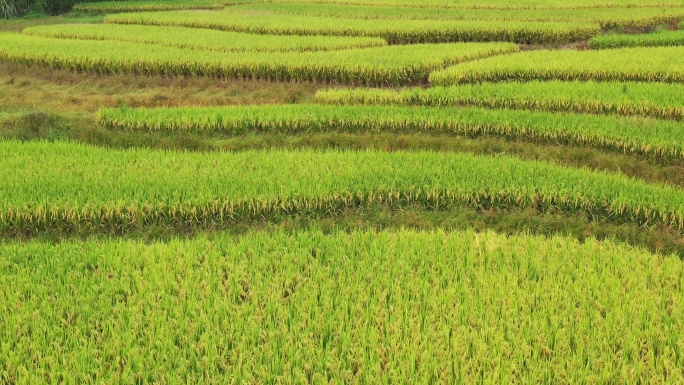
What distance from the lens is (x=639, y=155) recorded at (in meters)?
7.15

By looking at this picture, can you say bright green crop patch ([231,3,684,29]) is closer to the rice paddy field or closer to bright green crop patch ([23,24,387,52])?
bright green crop patch ([23,24,387,52])

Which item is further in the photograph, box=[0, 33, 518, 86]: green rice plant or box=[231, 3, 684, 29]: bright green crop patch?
box=[231, 3, 684, 29]: bright green crop patch

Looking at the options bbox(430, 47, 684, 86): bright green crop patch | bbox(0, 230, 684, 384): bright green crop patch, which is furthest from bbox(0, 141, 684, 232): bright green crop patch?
bbox(430, 47, 684, 86): bright green crop patch

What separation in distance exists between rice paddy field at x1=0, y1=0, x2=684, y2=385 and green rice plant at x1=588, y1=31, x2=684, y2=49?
168 cm

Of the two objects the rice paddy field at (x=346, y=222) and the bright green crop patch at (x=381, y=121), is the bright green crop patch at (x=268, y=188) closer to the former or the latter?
the rice paddy field at (x=346, y=222)

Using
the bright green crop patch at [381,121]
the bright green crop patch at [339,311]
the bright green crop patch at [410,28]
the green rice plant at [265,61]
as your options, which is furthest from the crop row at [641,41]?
the bright green crop patch at [339,311]

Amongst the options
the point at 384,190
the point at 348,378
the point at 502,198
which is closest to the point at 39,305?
the point at 348,378

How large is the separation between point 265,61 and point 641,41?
9.22 metres

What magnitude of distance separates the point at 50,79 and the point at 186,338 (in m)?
11.4

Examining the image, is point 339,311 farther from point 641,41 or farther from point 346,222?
point 641,41

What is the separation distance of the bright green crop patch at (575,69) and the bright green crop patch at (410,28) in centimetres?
490

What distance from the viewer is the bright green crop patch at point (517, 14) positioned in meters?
18.4

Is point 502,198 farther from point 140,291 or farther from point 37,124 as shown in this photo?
point 37,124

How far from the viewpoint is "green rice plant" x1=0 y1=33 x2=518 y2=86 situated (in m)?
11.6
